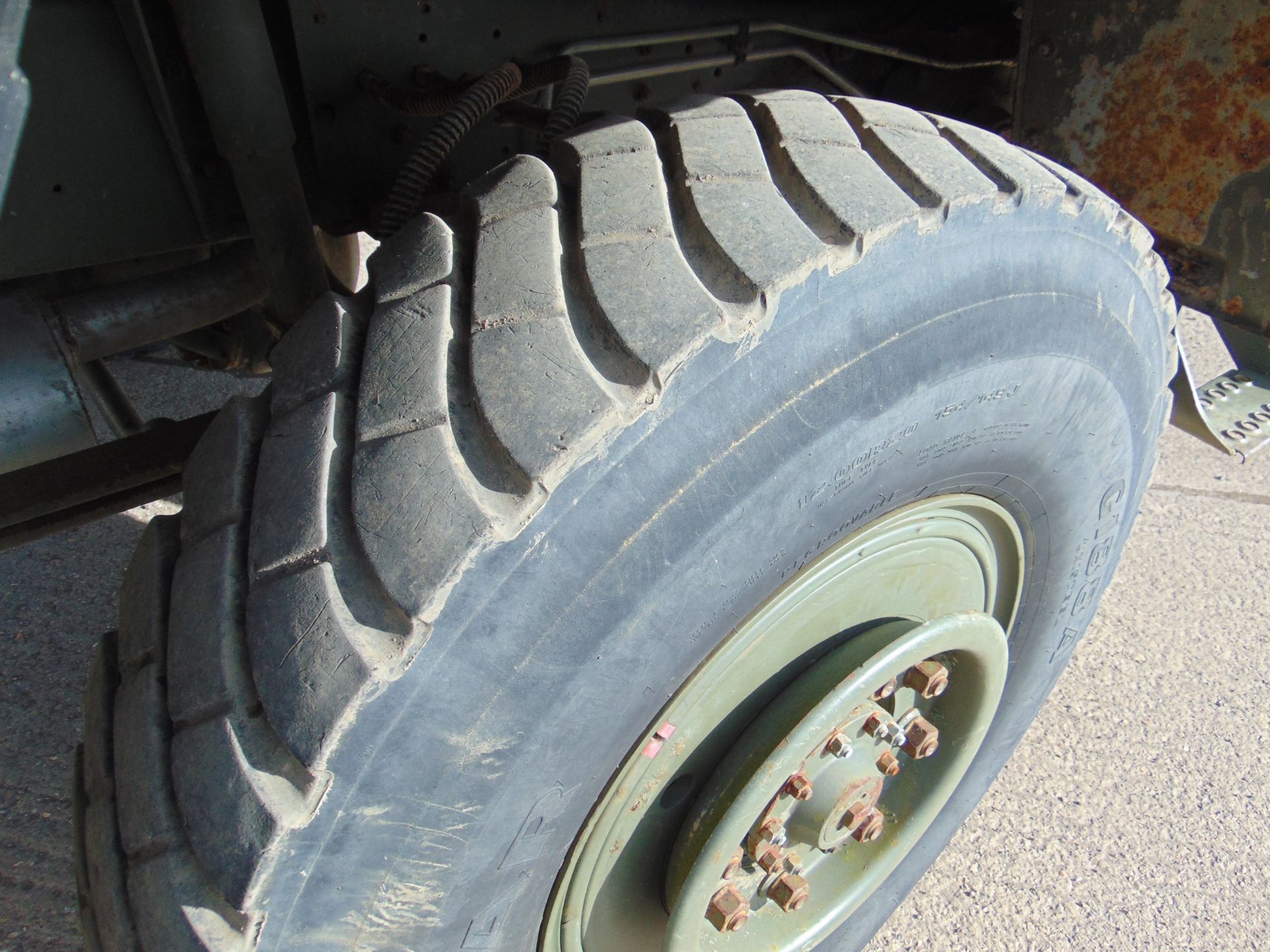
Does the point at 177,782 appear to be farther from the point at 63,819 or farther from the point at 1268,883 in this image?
the point at 1268,883

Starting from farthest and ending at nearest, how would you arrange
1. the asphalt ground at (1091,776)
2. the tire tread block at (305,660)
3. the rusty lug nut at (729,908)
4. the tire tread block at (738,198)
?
the asphalt ground at (1091,776)
the rusty lug nut at (729,908)
the tire tread block at (738,198)
the tire tread block at (305,660)

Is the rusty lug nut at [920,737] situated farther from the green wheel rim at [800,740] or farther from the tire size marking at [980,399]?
the tire size marking at [980,399]

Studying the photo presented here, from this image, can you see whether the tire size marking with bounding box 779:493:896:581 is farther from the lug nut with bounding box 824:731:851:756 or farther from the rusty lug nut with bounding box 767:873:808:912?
the rusty lug nut with bounding box 767:873:808:912

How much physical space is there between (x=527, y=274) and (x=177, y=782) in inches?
21.5

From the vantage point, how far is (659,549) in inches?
34.1

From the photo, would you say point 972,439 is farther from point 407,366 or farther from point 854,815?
point 407,366

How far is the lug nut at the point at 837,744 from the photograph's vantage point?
1235 mm

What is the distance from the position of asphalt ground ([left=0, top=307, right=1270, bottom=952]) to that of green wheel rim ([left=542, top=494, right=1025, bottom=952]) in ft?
1.81

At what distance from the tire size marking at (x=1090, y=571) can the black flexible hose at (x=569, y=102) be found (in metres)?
0.93

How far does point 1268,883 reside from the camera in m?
1.88

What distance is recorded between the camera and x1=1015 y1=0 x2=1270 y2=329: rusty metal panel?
1.46 meters

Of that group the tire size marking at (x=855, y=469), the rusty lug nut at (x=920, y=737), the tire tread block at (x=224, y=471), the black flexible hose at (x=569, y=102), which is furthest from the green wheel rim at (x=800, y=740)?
the black flexible hose at (x=569, y=102)

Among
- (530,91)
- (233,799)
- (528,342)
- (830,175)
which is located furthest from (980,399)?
(233,799)

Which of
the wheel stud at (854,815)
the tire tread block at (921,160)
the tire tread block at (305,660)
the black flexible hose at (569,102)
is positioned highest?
the black flexible hose at (569,102)
